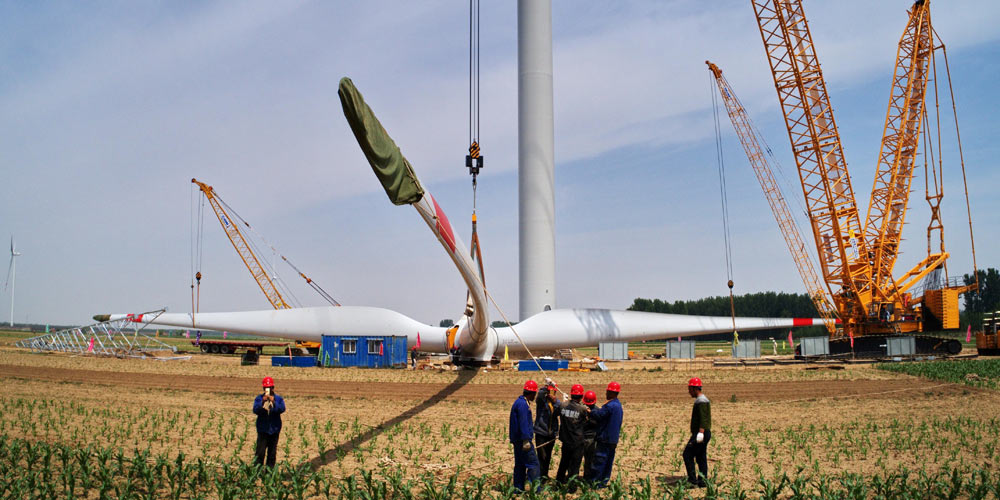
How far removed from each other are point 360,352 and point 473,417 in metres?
17.4

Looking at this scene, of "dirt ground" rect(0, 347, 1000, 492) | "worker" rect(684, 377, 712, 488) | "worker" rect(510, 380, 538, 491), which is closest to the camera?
"worker" rect(510, 380, 538, 491)

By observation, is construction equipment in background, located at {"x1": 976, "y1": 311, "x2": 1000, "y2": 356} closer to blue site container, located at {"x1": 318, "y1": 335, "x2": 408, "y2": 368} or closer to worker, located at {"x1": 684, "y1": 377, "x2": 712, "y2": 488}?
blue site container, located at {"x1": 318, "y1": 335, "x2": 408, "y2": 368}

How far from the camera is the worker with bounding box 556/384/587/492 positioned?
1000 centimetres

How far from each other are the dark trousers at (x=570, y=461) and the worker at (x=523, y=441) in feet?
1.70

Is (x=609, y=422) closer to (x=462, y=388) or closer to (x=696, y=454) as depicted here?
(x=696, y=454)

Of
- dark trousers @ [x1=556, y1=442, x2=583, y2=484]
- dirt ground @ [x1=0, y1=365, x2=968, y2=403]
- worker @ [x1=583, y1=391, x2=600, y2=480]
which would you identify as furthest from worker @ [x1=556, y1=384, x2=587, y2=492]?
dirt ground @ [x1=0, y1=365, x2=968, y2=403]

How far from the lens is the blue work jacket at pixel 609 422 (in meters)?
9.98

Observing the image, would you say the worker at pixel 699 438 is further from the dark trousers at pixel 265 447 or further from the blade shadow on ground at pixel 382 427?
the dark trousers at pixel 265 447

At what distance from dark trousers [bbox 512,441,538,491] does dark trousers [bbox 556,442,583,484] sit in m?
0.52

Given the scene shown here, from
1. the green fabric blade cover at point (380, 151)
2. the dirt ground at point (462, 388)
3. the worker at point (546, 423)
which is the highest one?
the green fabric blade cover at point (380, 151)

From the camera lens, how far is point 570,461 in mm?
10172

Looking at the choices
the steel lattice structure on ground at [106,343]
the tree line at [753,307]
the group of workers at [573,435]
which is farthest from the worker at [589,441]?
the tree line at [753,307]

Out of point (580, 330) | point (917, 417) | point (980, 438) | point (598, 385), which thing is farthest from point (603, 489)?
point (580, 330)

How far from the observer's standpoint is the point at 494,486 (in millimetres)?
10492
